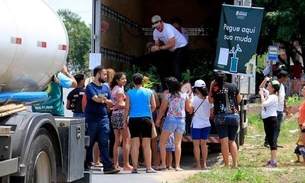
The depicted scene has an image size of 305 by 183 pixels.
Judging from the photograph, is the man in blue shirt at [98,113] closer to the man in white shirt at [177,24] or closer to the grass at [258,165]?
the grass at [258,165]

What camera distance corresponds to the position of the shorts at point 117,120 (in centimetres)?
1160

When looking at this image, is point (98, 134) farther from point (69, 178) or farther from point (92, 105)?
point (69, 178)

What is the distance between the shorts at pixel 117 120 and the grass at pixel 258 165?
1.83 meters

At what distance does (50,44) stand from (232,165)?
5.85m

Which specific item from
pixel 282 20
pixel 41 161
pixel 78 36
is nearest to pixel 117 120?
pixel 41 161

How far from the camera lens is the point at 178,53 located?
13469 mm

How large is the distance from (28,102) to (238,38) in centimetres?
622

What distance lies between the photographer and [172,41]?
1329 centimetres

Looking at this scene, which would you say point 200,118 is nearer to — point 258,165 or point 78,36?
point 258,165

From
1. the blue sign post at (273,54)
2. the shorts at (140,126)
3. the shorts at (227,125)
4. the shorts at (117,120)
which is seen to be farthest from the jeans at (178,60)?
the blue sign post at (273,54)

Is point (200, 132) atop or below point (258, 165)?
atop

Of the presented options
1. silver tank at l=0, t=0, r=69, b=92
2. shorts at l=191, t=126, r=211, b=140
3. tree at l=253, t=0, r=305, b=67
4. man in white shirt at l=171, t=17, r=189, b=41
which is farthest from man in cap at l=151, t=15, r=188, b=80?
tree at l=253, t=0, r=305, b=67

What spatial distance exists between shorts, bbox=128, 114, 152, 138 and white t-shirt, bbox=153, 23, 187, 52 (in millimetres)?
2773

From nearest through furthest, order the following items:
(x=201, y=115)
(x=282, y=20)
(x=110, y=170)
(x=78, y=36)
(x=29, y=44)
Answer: (x=29, y=44) → (x=110, y=170) → (x=201, y=115) → (x=282, y=20) → (x=78, y=36)
